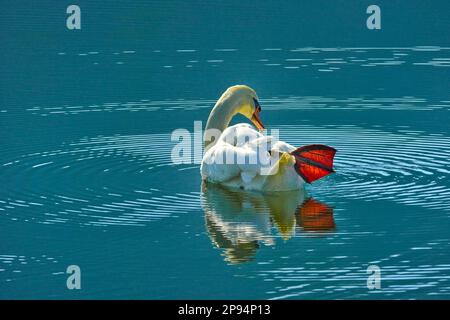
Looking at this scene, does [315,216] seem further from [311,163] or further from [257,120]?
[257,120]

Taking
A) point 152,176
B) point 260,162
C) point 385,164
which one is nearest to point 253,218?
point 260,162

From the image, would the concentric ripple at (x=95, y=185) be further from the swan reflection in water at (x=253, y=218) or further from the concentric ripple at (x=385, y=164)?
the concentric ripple at (x=385, y=164)

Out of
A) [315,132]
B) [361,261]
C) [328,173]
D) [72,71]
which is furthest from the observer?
[72,71]

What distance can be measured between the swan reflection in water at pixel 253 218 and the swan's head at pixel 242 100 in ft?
3.86

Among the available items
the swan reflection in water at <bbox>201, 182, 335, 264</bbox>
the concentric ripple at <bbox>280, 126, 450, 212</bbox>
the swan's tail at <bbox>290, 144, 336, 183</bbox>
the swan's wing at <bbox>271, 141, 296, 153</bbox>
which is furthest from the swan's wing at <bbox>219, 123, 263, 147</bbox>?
the concentric ripple at <bbox>280, 126, 450, 212</bbox>

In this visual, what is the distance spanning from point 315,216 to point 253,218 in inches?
18.0

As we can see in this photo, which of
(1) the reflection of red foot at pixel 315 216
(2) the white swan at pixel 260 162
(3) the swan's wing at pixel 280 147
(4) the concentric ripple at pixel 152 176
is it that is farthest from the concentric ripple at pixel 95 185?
(1) the reflection of red foot at pixel 315 216

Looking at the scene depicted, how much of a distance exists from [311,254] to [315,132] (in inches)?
157

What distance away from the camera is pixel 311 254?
8.66m

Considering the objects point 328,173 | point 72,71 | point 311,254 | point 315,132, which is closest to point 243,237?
point 311,254

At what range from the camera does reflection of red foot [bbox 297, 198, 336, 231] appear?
30.5 feet

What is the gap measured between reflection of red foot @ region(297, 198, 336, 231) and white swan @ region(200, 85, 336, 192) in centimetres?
28

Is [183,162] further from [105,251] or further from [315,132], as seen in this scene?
[105,251]

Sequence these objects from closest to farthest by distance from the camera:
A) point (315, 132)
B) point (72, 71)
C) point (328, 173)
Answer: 1. point (328, 173)
2. point (315, 132)
3. point (72, 71)
